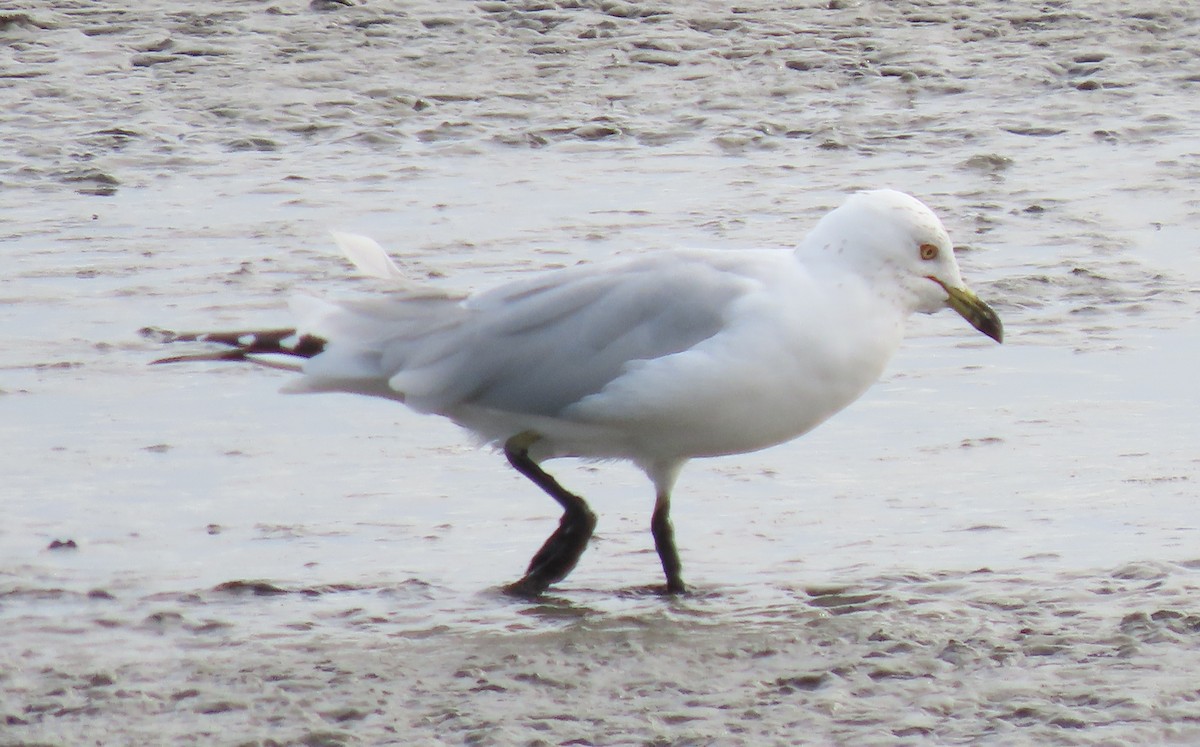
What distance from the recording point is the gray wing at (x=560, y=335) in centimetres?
551

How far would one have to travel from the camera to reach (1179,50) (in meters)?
12.0

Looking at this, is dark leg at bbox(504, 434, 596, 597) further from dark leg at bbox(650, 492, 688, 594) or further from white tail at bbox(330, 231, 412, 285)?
white tail at bbox(330, 231, 412, 285)

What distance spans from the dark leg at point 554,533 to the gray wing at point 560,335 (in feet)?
0.69

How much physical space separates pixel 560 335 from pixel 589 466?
3.79 ft

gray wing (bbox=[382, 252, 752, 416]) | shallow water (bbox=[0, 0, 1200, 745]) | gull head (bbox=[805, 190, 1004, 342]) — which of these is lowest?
shallow water (bbox=[0, 0, 1200, 745])

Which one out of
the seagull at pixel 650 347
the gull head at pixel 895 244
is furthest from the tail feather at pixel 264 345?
the gull head at pixel 895 244

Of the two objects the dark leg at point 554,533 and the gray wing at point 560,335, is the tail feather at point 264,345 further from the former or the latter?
the dark leg at point 554,533

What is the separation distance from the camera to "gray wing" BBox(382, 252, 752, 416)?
5508 millimetres

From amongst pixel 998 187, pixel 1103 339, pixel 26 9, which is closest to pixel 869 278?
pixel 1103 339

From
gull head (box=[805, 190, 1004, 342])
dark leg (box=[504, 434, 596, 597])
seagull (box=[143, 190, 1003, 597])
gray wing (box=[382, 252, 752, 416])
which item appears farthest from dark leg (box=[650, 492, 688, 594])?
gull head (box=[805, 190, 1004, 342])

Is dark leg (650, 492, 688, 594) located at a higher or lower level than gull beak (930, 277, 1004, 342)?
lower

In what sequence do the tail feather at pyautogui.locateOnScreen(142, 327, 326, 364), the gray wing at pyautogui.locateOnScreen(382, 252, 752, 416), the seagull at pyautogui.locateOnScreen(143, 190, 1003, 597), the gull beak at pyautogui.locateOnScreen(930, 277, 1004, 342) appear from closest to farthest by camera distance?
the seagull at pyautogui.locateOnScreen(143, 190, 1003, 597) → the gray wing at pyautogui.locateOnScreen(382, 252, 752, 416) → the gull beak at pyautogui.locateOnScreen(930, 277, 1004, 342) → the tail feather at pyautogui.locateOnScreen(142, 327, 326, 364)

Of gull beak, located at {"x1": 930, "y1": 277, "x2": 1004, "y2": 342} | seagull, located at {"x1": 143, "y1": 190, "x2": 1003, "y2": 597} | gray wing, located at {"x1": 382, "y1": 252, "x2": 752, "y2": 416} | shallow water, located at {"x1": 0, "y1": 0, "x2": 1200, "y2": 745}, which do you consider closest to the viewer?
shallow water, located at {"x1": 0, "y1": 0, "x2": 1200, "y2": 745}

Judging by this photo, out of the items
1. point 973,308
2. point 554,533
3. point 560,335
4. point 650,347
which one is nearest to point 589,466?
point 554,533
